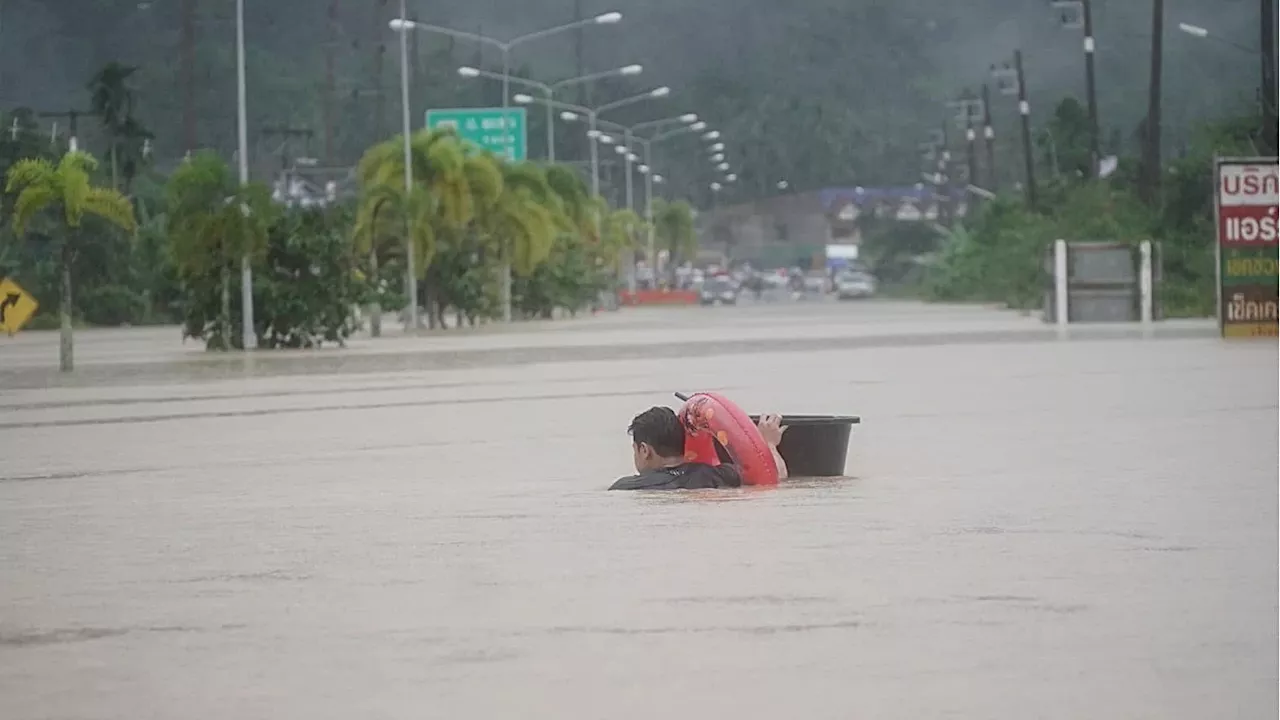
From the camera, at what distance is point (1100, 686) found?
29.2ft

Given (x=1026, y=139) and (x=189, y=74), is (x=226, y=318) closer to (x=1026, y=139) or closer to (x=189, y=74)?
(x=189, y=74)

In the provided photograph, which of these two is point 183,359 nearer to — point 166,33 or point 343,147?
point 166,33

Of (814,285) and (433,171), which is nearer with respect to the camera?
(433,171)

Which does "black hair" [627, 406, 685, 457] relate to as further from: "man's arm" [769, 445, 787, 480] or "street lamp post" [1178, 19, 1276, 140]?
"street lamp post" [1178, 19, 1276, 140]

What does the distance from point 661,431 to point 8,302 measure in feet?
87.0

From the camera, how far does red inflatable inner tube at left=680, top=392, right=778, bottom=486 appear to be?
16.1 metres

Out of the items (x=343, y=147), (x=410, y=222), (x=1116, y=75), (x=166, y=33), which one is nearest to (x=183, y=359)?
(x=410, y=222)

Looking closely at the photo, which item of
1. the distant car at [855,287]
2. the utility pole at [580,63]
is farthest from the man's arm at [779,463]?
the distant car at [855,287]

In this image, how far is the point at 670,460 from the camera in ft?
54.5

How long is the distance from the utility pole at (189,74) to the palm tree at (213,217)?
4855 centimetres

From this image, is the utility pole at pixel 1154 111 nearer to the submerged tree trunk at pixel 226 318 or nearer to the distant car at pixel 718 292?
the submerged tree trunk at pixel 226 318

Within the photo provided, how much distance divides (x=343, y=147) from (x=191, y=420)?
4415 inches

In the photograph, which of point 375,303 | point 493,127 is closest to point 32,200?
point 375,303

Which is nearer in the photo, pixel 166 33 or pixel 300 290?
pixel 300 290
